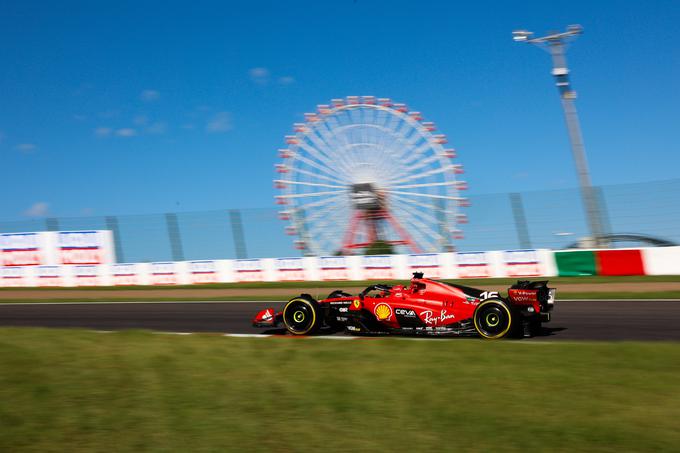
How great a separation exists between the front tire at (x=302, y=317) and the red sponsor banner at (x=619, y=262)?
13.0 metres

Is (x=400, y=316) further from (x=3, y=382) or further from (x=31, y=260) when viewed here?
(x=31, y=260)

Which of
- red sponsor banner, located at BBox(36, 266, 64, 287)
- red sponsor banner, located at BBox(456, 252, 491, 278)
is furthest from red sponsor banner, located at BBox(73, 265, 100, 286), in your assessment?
red sponsor banner, located at BBox(456, 252, 491, 278)

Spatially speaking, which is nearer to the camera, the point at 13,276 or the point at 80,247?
the point at 80,247

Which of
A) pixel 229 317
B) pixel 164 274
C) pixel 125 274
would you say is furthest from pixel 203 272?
pixel 229 317

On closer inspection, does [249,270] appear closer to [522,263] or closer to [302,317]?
[522,263]

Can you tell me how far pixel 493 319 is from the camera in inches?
406

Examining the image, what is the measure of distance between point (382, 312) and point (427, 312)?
2.59 feet

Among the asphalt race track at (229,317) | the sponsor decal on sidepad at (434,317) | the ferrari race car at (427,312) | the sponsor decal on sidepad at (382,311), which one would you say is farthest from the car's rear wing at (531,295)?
the sponsor decal on sidepad at (382,311)

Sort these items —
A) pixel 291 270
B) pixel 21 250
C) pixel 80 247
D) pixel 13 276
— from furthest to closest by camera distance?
pixel 21 250 < pixel 13 276 < pixel 80 247 < pixel 291 270

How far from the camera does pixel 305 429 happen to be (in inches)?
216

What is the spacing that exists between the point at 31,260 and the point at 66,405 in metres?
24.1

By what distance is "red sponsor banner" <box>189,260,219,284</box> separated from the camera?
25.8m

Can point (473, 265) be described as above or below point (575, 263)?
above

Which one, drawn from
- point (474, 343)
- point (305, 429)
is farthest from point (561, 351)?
point (305, 429)
